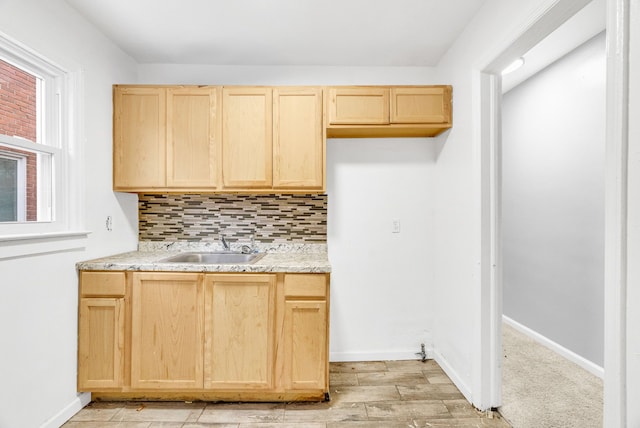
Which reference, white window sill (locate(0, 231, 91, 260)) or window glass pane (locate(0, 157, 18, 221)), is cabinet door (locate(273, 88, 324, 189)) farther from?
window glass pane (locate(0, 157, 18, 221))

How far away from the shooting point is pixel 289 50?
93.9 inches

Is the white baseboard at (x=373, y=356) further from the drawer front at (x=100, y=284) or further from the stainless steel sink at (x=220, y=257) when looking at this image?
the drawer front at (x=100, y=284)

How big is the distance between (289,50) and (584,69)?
2.23 meters

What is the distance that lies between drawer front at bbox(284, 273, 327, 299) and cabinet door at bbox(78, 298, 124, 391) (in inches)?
41.2

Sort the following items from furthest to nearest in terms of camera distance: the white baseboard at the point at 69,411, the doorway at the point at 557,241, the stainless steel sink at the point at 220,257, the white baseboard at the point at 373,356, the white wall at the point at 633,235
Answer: the white baseboard at the point at 373,356 < the stainless steel sink at the point at 220,257 < the doorway at the point at 557,241 < the white baseboard at the point at 69,411 < the white wall at the point at 633,235

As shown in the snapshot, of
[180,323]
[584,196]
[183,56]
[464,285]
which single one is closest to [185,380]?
[180,323]

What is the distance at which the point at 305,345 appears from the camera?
2000 mm

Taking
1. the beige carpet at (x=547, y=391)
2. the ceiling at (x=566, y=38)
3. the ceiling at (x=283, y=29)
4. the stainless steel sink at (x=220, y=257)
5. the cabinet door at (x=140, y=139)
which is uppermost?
the ceiling at (x=566, y=38)

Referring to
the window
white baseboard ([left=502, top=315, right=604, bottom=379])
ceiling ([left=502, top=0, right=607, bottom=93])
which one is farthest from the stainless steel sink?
white baseboard ([left=502, top=315, right=604, bottom=379])

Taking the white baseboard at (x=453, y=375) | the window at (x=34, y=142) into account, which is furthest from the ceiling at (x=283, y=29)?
the white baseboard at (x=453, y=375)

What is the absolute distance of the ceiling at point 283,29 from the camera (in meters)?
1.88

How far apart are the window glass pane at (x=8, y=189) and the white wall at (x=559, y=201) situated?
3684 mm

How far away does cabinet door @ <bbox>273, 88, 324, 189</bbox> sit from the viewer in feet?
7.59

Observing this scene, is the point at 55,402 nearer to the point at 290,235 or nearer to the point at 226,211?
the point at 226,211
